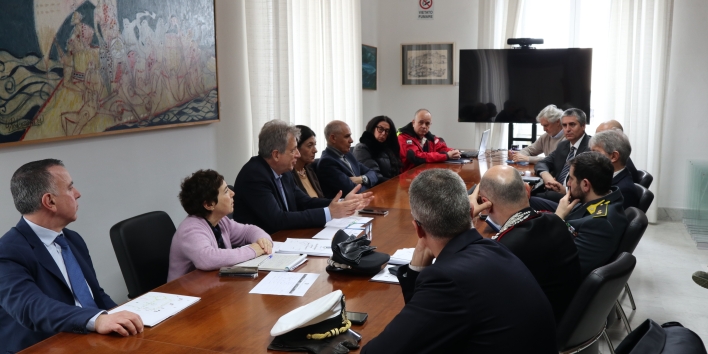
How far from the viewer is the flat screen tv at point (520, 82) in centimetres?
744

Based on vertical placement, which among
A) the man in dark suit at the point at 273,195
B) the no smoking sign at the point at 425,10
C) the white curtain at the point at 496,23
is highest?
the no smoking sign at the point at 425,10

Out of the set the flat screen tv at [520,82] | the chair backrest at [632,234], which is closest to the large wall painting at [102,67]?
the chair backrest at [632,234]

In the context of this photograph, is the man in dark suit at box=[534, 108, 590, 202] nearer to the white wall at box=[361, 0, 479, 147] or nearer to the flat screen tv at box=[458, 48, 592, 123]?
the flat screen tv at box=[458, 48, 592, 123]

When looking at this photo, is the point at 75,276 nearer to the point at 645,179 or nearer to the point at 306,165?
the point at 306,165

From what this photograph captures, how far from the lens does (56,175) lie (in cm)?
233

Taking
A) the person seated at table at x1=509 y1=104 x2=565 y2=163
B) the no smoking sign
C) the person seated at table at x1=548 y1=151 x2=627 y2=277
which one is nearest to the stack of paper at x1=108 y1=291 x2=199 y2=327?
the person seated at table at x1=548 y1=151 x2=627 y2=277

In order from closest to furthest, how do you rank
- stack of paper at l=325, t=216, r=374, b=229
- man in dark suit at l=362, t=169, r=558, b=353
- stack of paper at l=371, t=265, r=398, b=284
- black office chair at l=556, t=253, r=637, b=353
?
man in dark suit at l=362, t=169, r=558, b=353, black office chair at l=556, t=253, r=637, b=353, stack of paper at l=371, t=265, r=398, b=284, stack of paper at l=325, t=216, r=374, b=229

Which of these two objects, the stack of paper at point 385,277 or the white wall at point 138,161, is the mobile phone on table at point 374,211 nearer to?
the stack of paper at point 385,277

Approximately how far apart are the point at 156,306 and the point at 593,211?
2.14 meters

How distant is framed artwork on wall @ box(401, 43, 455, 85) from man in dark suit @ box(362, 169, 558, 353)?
6998mm

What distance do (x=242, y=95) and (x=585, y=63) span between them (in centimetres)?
436

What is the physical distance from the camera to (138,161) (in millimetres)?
4168

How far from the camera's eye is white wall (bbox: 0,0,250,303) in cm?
360

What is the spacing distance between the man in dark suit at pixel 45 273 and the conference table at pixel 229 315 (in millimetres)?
66
